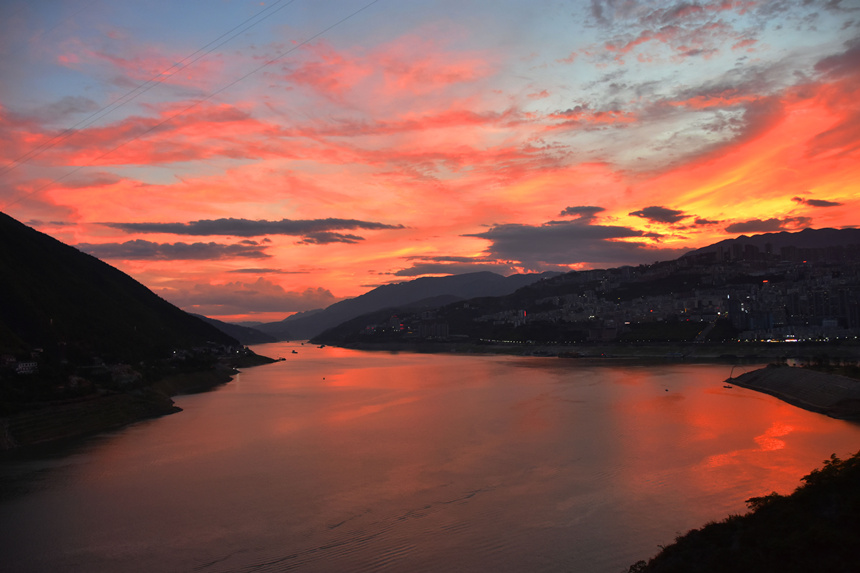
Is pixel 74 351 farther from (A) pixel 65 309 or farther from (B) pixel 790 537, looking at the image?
(B) pixel 790 537

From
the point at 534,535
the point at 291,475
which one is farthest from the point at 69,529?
the point at 534,535

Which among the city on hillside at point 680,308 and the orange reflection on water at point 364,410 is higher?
the city on hillside at point 680,308

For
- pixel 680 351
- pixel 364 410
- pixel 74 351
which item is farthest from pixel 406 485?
pixel 680 351

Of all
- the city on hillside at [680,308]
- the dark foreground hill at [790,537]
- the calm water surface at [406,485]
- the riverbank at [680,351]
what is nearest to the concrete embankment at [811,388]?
the calm water surface at [406,485]

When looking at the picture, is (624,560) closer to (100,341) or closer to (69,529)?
(69,529)

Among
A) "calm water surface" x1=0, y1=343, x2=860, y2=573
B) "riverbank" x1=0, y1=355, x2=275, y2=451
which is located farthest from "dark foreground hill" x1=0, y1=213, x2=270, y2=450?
"calm water surface" x1=0, y1=343, x2=860, y2=573

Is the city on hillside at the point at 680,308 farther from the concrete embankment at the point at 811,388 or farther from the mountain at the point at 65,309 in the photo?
the mountain at the point at 65,309
